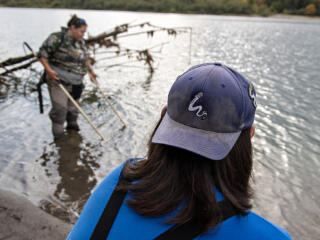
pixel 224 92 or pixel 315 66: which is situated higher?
pixel 224 92

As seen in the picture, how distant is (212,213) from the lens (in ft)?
3.34

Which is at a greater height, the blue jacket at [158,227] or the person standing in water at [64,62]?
the blue jacket at [158,227]

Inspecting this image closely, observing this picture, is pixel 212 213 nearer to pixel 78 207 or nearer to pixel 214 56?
pixel 78 207

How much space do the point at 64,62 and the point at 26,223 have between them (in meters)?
3.51

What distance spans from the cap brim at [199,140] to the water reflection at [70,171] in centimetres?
335

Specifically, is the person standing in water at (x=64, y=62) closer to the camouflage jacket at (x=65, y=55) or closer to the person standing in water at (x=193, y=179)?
the camouflage jacket at (x=65, y=55)

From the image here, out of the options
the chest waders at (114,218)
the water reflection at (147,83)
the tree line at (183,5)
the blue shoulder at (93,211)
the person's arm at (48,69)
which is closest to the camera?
the chest waders at (114,218)

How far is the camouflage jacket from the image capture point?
5.54m

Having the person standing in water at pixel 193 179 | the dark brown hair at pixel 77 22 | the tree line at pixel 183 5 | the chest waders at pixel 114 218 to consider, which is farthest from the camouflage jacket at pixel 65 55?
Result: the tree line at pixel 183 5

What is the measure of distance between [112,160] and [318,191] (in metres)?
4.35

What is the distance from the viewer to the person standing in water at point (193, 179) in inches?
40.6

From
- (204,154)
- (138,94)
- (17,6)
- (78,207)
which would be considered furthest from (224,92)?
(17,6)

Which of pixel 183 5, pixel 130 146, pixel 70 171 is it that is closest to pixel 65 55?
pixel 70 171

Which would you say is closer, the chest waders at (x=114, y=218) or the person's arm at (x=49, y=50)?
the chest waders at (x=114, y=218)
